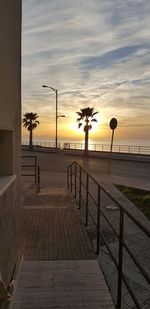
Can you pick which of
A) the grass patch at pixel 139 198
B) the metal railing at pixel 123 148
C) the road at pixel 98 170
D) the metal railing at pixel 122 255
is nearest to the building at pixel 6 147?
the metal railing at pixel 122 255

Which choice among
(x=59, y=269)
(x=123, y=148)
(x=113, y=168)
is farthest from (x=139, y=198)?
(x=123, y=148)

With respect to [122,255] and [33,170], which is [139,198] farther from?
[33,170]

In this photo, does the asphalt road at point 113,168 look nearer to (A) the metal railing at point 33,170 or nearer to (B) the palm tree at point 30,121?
(A) the metal railing at point 33,170

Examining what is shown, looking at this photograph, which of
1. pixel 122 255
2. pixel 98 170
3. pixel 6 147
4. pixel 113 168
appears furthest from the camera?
pixel 113 168

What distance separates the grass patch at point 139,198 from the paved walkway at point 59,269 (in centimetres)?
254

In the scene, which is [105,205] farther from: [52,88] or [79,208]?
[52,88]

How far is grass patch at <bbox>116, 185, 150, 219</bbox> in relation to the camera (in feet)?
26.0

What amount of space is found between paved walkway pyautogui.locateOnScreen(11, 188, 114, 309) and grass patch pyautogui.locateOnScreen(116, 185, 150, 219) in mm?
2544

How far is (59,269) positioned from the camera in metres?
3.85

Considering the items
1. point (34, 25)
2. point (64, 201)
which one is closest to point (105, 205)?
point (64, 201)

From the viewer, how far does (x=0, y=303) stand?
2.33 m

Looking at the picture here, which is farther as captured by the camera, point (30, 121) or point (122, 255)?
point (30, 121)

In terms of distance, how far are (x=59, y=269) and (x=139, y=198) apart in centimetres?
578

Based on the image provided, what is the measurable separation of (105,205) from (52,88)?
27990 mm
